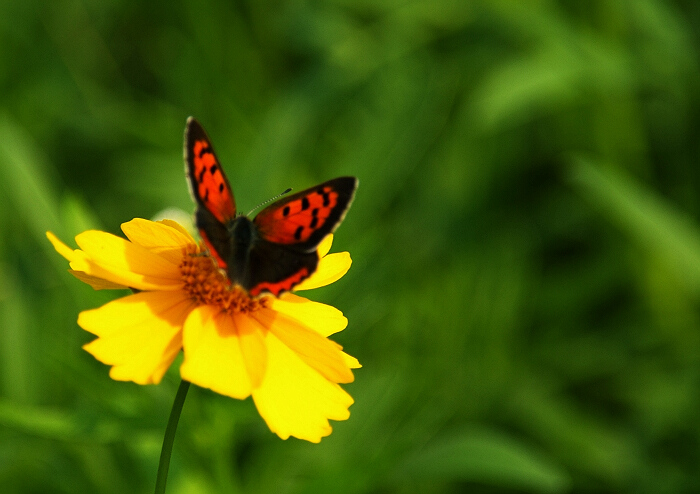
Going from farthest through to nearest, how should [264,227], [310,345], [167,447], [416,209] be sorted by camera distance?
[416,209], [264,227], [310,345], [167,447]

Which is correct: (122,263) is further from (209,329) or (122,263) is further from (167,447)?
(167,447)

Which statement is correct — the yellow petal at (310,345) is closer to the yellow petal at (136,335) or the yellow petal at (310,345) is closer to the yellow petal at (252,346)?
the yellow petal at (252,346)

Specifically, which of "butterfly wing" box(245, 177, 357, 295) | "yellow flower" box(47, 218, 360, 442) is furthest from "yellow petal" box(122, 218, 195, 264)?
"butterfly wing" box(245, 177, 357, 295)

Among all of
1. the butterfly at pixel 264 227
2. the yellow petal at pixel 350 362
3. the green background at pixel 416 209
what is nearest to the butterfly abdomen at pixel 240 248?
the butterfly at pixel 264 227

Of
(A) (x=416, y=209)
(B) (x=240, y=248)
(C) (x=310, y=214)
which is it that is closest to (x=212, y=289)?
(B) (x=240, y=248)

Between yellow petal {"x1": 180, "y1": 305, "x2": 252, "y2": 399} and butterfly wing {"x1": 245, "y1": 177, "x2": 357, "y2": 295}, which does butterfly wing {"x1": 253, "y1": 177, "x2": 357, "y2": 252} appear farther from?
yellow petal {"x1": 180, "y1": 305, "x2": 252, "y2": 399}

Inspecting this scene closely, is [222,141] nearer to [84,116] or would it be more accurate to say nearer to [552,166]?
[84,116]

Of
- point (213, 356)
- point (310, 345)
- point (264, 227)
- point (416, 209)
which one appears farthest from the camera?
point (416, 209)

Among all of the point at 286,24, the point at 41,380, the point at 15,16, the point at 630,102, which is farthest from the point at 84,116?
the point at 630,102
